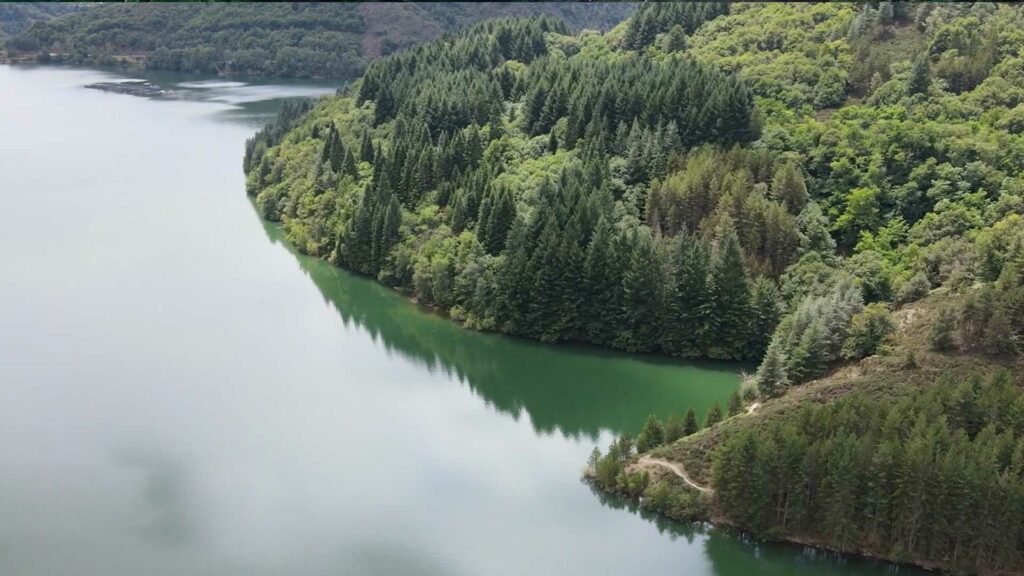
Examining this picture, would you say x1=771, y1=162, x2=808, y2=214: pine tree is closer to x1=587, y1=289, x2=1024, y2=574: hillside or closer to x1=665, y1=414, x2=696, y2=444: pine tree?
x1=587, y1=289, x2=1024, y2=574: hillside

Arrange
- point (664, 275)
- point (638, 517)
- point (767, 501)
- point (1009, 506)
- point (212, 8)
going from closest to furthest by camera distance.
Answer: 1. point (1009, 506)
2. point (767, 501)
3. point (638, 517)
4. point (664, 275)
5. point (212, 8)

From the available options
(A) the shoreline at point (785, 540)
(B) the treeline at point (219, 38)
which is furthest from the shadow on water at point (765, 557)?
(B) the treeline at point (219, 38)

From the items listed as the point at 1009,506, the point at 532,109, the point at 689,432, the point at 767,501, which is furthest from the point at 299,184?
the point at 1009,506

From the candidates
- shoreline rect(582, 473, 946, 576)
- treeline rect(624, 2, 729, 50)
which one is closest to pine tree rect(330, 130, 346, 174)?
treeline rect(624, 2, 729, 50)

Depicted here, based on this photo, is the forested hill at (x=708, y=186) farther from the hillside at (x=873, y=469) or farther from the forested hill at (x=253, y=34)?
the forested hill at (x=253, y=34)

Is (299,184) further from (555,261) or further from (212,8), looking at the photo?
(212,8)
